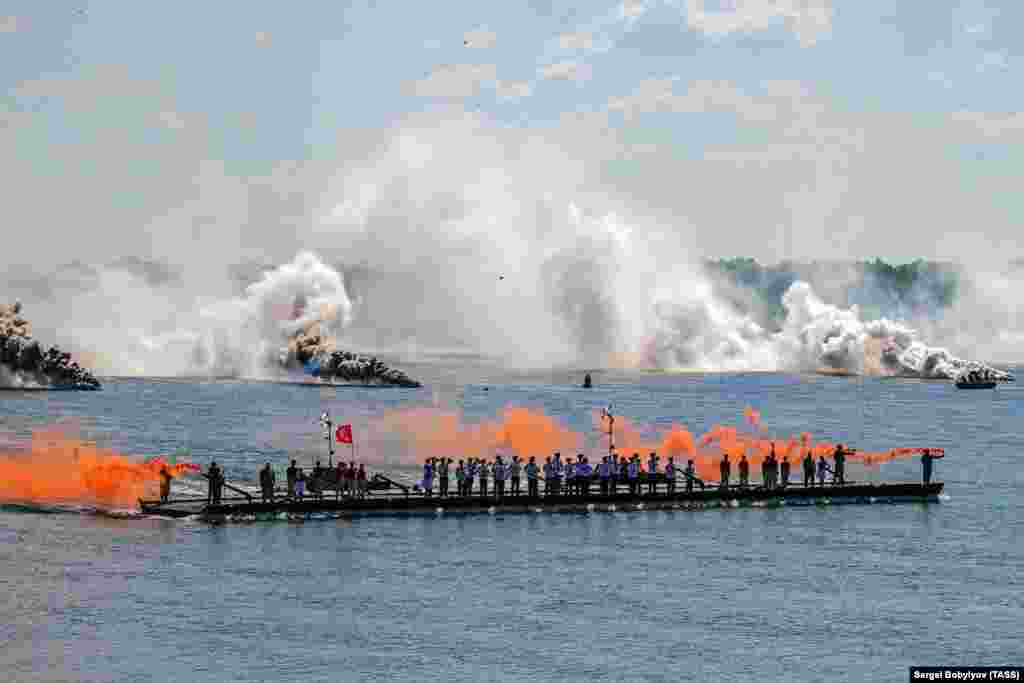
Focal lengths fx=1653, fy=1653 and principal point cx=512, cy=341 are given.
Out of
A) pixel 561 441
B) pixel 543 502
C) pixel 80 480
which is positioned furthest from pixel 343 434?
pixel 561 441

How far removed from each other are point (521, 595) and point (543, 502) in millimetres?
20052

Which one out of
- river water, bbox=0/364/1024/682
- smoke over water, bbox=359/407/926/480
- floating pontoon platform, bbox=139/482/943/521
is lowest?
river water, bbox=0/364/1024/682

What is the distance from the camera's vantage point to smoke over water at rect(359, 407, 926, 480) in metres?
112

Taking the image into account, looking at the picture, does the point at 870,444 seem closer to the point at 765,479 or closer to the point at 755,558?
the point at 765,479

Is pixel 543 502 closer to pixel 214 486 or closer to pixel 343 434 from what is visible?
pixel 343 434

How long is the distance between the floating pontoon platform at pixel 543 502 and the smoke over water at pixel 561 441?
1348 centimetres

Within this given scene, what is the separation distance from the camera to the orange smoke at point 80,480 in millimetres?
78125

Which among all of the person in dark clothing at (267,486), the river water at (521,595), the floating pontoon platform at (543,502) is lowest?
the river water at (521,595)

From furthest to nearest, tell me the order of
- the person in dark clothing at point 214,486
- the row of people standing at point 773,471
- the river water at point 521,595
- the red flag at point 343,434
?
the row of people standing at point 773,471
the red flag at point 343,434
the person in dark clothing at point 214,486
the river water at point 521,595

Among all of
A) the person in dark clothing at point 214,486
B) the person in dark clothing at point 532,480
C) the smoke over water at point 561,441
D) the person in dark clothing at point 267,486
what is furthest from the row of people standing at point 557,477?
the smoke over water at point 561,441

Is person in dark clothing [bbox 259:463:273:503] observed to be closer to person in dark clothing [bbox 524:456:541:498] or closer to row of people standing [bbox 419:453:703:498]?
row of people standing [bbox 419:453:703:498]

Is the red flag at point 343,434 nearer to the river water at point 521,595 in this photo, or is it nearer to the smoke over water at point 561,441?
the river water at point 521,595

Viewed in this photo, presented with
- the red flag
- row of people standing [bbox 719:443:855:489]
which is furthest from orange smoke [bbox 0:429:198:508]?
row of people standing [bbox 719:443:855:489]

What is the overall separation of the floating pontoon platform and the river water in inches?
41.3
